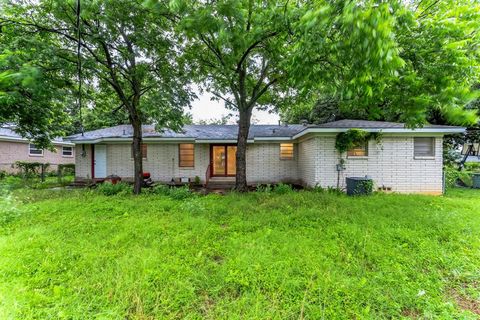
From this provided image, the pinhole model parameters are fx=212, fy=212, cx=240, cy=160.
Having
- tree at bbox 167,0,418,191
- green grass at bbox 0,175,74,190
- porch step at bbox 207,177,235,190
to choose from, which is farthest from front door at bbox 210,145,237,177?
green grass at bbox 0,175,74,190

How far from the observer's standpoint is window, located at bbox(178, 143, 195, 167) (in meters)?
12.0

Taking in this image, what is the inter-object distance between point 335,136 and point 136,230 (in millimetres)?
8006

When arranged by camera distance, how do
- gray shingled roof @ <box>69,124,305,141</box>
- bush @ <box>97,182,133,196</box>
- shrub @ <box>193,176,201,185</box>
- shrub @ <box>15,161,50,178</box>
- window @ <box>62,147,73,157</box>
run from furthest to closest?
1. window @ <box>62,147,73,157</box>
2. shrub @ <box>15,161,50,178</box>
3. shrub @ <box>193,176,201,185</box>
4. gray shingled roof @ <box>69,124,305,141</box>
5. bush @ <box>97,182,133,196</box>

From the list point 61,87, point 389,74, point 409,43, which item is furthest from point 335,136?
point 61,87

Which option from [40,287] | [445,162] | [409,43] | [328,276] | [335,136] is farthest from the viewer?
[445,162]

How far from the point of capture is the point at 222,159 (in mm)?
12250

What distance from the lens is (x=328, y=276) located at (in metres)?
2.78

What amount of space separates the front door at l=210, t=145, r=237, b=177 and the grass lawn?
7146 millimetres

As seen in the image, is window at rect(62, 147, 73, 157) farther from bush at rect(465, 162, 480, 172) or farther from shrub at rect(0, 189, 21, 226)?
bush at rect(465, 162, 480, 172)

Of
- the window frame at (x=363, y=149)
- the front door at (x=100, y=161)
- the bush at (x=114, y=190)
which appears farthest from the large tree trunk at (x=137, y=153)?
the window frame at (x=363, y=149)

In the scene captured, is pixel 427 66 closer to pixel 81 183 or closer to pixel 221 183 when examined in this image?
pixel 221 183

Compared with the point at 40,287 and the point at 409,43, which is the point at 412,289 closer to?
the point at 409,43

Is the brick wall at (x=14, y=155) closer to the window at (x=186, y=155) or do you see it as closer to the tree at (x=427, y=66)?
the window at (x=186, y=155)

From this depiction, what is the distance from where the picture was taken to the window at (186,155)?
12.0 m
